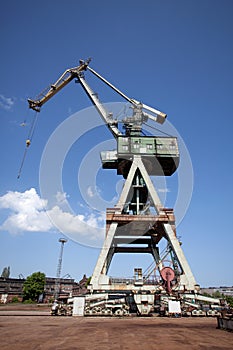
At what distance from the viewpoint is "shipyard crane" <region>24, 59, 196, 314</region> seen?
2567 centimetres

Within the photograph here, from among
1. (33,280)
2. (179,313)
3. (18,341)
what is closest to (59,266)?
(33,280)

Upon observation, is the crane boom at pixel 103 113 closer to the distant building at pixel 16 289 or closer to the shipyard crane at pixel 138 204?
the shipyard crane at pixel 138 204

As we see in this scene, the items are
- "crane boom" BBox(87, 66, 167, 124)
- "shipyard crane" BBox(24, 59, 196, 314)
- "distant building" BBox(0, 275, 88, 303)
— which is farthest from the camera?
"distant building" BBox(0, 275, 88, 303)

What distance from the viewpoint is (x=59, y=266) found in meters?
81.8

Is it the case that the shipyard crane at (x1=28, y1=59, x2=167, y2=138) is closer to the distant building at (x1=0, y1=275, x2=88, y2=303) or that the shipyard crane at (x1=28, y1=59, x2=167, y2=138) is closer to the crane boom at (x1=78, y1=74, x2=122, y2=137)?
the crane boom at (x1=78, y1=74, x2=122, y2=137)

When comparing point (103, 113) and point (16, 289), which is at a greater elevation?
point (103, 113)

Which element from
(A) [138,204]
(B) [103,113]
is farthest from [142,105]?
(A) [138,204]

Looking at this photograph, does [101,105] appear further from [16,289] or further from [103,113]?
[16,289]

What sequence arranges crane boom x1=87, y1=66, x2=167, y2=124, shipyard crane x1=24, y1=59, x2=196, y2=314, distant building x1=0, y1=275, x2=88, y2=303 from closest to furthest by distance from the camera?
1. shipyard crane x1=24, y1=59, x2=196, y2=314
2. crane boom x1=87, y1=66, x2=167, y2=124
3. distant building x1=0, y1=275, x2=88, y2=303

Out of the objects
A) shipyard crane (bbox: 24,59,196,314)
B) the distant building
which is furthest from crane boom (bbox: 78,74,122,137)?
the distant building

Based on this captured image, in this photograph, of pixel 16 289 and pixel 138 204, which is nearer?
pixel 138 204

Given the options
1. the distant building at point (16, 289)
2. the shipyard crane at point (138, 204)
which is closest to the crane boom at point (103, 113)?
the shipyard crane at point (138, 204)

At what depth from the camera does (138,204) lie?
3306cm

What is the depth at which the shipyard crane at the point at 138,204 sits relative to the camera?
2567 cm
